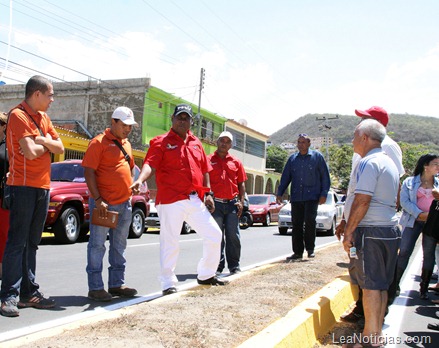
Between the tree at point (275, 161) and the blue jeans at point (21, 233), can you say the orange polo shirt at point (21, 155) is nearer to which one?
the blue jeans at point (21, 233)

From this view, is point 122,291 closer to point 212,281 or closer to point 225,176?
point 212,281

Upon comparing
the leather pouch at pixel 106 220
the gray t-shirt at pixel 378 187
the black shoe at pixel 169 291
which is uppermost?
the gray t-shirt at pixel 378 187

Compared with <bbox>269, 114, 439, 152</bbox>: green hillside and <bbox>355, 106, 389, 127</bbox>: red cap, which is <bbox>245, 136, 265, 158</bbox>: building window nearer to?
<bbox>355, 106, 389, 127</bbox>: red cap

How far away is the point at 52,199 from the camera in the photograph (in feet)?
33.8

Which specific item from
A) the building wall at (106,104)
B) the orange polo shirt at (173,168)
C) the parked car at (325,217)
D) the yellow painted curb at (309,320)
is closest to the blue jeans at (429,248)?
the yellow painted curb at (309,320)

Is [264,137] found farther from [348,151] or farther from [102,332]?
[102,332]

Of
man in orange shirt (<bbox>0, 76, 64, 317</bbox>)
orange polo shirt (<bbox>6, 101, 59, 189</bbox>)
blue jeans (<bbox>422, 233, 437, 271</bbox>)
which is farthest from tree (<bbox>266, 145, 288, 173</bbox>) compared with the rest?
orange polo shirt (<bbox>6, 101, 59, 189</bbox>)

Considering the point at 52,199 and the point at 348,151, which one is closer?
the point at 52,199

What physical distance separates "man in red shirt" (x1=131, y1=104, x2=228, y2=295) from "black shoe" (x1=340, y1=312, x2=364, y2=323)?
1560 millimetres

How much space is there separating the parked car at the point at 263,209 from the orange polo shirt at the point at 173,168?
1665 cm

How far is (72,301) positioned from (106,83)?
89.0 feet

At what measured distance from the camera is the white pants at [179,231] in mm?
5137

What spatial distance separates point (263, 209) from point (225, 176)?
50.9ft

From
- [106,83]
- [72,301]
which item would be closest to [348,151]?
[106,83]
